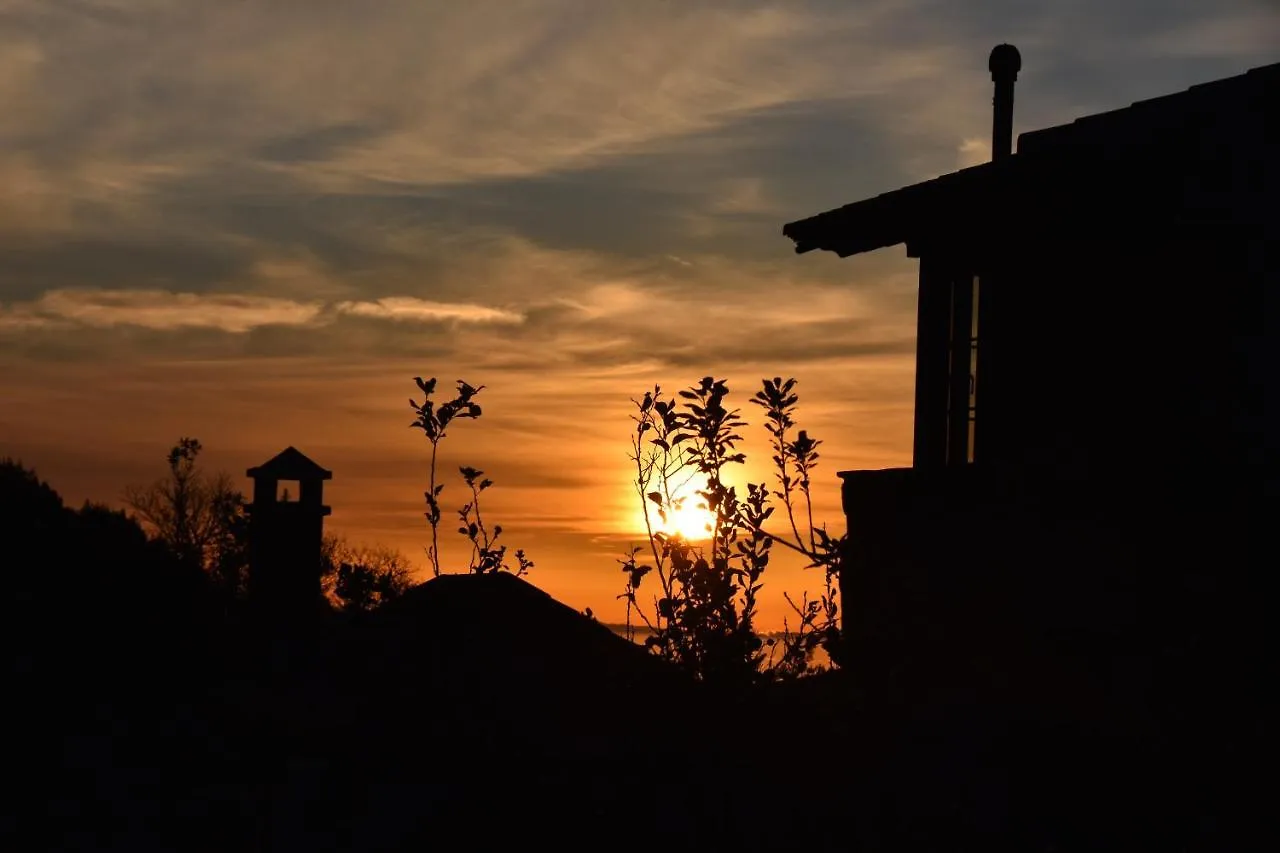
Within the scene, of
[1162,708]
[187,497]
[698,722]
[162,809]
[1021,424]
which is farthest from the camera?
[187,497]

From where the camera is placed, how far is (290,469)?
52.1 feet

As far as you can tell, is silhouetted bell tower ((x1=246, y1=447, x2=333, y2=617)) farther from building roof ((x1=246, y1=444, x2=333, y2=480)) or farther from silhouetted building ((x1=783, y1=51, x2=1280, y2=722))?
silhouetted building ((x1=783, y1=51, x2=1280, y2=722))

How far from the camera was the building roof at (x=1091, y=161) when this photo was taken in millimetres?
9195

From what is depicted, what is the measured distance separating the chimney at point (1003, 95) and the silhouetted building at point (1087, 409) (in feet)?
5.42

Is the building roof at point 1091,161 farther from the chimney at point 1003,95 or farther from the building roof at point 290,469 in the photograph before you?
the building roof at point 290,469

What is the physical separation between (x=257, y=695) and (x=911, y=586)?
211 inches

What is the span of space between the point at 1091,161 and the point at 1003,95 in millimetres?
3142

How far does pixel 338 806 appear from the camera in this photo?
8242 millimetres

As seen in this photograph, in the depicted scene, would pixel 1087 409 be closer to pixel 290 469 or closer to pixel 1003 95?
pixel 1003 95

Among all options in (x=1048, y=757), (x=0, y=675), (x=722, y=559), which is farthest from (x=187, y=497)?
(x=1048, y=757)

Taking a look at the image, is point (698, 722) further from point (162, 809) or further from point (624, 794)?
point (162, 809)

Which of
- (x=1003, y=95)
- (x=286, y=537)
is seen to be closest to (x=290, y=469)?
(x=286, y=537)

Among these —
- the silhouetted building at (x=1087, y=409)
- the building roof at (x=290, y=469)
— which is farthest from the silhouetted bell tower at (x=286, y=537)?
the silhouetted building at (x=1087, y=409)

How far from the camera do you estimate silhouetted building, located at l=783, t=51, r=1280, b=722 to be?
9109 mm
